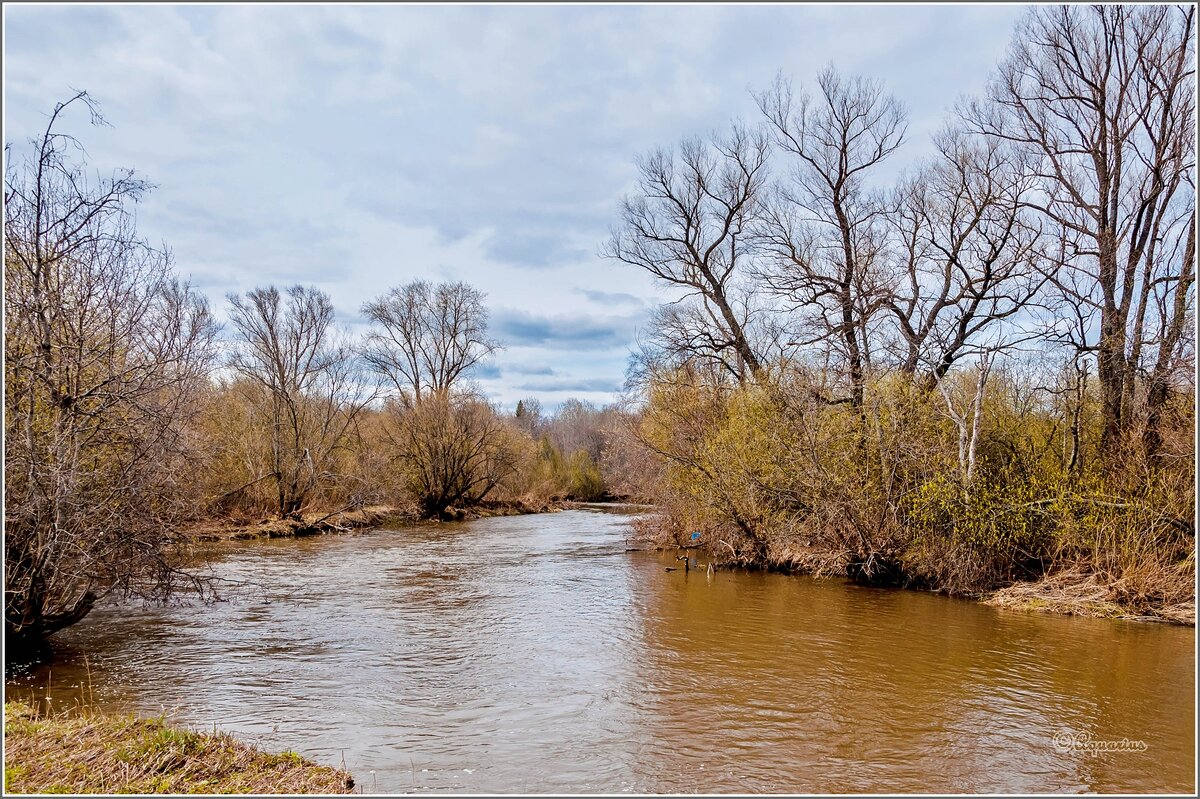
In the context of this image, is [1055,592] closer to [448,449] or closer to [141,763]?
[141,763]

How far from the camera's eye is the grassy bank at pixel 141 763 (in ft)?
14.8

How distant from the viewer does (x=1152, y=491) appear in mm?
11875

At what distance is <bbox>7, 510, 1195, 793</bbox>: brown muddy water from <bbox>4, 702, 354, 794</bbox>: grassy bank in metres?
0.74

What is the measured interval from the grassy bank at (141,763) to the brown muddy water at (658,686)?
2.44 feet

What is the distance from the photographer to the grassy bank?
4.52m

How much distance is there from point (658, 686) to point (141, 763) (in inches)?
211

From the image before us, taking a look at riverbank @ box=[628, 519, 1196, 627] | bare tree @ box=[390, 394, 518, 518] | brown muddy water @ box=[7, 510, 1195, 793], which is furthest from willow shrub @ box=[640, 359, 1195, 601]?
bare tree @ box=[390, 394, 518, 518]

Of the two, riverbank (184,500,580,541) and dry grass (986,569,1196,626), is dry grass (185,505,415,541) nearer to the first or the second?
riverbank (184,500,580,541)

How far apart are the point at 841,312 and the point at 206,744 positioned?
56.3 feet

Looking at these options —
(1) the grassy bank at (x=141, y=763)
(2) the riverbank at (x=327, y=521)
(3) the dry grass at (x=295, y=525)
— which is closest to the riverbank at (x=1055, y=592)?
(1) the grassy bank at (x=141, y=763)

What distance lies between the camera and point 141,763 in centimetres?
481

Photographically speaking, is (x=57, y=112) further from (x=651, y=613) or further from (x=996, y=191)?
(x=996, y=191)

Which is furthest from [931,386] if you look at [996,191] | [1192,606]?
[1192,606]

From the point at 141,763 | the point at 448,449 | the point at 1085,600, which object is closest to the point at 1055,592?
the point at 1085,600
